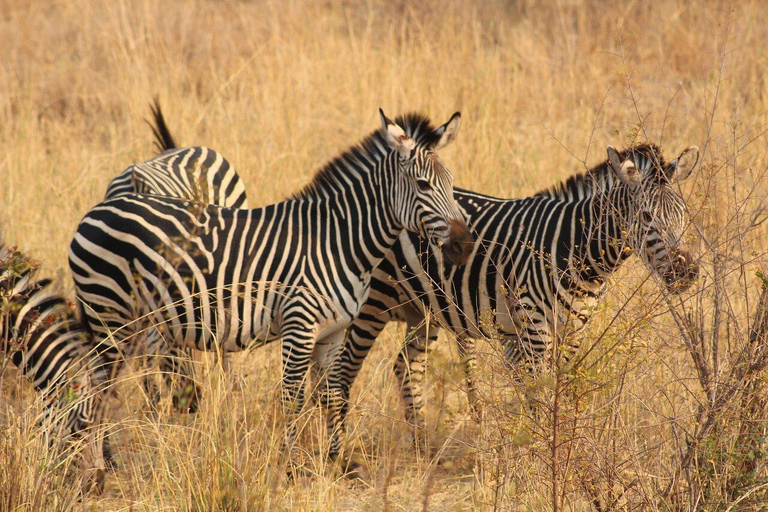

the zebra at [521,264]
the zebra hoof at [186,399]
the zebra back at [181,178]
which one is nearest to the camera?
the zebra hoof at [186,399]

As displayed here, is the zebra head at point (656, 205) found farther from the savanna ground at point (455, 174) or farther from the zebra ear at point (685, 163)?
the savanna ground at point (455, 174)

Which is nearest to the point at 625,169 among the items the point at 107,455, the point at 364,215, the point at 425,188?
the point at 425,188

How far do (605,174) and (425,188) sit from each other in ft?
3.27

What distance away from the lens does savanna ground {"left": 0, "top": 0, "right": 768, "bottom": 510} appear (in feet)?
11.2

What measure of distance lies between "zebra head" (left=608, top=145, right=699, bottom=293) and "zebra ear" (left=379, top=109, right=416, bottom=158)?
105 centimetres

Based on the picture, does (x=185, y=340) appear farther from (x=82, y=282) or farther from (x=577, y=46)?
(x=577, y=46)

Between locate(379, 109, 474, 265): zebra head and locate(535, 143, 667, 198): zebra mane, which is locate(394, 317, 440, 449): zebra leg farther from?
locate(535, 143, 667, 198): zebra mane

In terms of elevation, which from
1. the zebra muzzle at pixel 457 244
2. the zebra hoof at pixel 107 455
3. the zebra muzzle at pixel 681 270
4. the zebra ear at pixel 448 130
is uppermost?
the zebra ear at pixel 448 130

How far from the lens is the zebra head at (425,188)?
454 cm

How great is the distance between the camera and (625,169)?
420 cm

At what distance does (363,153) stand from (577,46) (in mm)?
5776

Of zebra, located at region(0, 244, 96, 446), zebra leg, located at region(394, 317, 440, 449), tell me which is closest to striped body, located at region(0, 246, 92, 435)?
zebra, located at region(0, 244, 96, 446)

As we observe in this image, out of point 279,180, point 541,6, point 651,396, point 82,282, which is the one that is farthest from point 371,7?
point 651,396

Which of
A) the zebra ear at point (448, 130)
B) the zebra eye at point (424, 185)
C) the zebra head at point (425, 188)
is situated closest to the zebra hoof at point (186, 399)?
the zebra head at point (425, 188)
